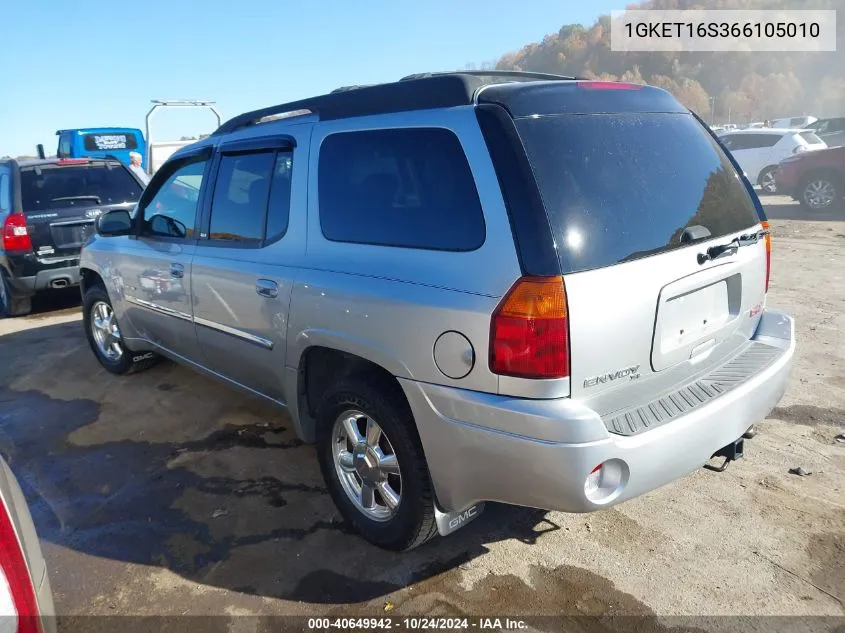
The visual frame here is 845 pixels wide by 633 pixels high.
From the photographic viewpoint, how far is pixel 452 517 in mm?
2535

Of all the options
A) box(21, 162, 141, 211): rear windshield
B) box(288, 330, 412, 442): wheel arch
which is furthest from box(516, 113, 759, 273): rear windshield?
box(21, 162, 141, 211): rear windshield

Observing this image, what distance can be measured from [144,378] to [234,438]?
5.31 ft

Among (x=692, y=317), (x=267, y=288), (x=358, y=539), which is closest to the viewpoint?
(x=692, y=317)

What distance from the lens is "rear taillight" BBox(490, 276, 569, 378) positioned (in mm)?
2023

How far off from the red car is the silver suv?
12184mm

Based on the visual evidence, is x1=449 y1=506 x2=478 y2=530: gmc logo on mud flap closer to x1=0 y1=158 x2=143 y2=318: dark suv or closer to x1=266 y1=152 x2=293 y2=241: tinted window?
x1=266 y1=152 x2=293 y2=241: tinted window

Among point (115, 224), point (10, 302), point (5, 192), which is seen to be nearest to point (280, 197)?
point (115, 224)

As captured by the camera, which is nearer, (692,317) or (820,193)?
(692,317)

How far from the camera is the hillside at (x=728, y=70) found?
65188mm

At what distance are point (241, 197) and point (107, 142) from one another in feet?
59.4

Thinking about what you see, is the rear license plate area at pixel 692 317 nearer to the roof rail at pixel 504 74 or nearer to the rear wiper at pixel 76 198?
the roof rail at pixel 504 74

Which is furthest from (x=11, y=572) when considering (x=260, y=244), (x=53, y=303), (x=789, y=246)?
(x=789, y=246)

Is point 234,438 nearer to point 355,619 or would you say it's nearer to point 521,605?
point 355,619

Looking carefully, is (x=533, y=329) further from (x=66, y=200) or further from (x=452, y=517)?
(x=66, y=200)
